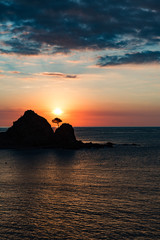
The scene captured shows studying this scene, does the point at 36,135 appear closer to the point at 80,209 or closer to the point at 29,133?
the point at 29,133

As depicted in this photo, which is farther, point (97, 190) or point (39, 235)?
point (97, 190)

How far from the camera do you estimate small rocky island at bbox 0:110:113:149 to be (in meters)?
104

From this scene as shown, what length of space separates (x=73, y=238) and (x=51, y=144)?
89572 millimetres

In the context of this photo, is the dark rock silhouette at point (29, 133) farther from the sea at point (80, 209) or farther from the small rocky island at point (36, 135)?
the sea at point (80, 209)

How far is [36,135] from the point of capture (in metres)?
107

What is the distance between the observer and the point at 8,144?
101812mm

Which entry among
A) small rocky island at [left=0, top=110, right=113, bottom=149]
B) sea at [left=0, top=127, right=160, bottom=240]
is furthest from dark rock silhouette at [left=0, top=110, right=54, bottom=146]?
sea at [left=0, top=127, right=160, bottom=240]

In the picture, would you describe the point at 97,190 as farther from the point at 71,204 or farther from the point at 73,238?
the point at 73,238

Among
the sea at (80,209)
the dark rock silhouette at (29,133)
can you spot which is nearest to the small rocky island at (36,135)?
the dark rock silhouette at (29,133)

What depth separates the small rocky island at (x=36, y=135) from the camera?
4114 inches

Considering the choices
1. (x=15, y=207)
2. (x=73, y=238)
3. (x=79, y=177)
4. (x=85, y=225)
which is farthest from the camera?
(x=79, y=177)

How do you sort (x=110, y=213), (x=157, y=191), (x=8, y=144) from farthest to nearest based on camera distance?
(x=8, y=144) < (x=157, y=191) < (x=110, y=213)

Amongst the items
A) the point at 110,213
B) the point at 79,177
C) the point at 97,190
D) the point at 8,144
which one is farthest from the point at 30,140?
the point at 110,213

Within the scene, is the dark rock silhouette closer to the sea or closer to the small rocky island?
the small rocky island
